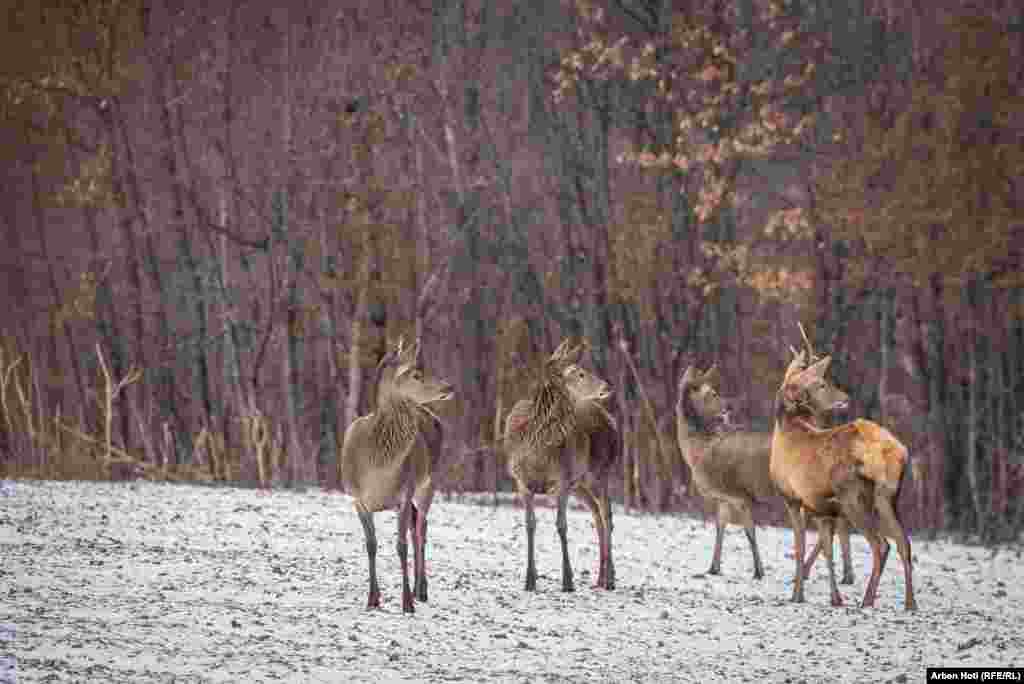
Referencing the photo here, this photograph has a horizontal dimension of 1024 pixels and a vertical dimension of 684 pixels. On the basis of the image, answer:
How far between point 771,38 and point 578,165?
3.78 meters

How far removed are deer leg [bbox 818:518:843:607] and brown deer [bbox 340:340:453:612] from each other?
3186mm

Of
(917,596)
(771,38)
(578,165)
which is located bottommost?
(917,596)

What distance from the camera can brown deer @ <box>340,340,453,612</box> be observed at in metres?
10.6

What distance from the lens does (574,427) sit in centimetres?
1213

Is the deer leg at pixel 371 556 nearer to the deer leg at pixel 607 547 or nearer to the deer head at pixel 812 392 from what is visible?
the deer leg at pixel 607 547

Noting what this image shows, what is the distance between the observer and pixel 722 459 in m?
13.7

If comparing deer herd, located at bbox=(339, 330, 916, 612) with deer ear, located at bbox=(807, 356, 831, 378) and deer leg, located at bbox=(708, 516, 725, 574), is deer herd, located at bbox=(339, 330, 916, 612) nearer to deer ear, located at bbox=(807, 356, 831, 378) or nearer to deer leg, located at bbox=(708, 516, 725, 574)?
deer ear, located at bbox=(807, 356, 831, 378)

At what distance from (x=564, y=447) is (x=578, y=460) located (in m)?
0.18

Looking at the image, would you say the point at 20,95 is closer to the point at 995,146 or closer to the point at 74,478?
the point at 74,478

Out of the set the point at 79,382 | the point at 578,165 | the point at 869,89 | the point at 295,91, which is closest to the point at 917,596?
the point at 578,165

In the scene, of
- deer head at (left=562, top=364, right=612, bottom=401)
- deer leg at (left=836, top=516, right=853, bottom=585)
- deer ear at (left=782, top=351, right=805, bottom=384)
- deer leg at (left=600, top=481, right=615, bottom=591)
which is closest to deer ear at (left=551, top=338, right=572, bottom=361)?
deer head at (left=562, top=364, right=612, bottom=401)

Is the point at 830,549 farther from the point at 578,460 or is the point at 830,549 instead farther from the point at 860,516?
the point at 578,460

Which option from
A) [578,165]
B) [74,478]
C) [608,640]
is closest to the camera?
[608,640]

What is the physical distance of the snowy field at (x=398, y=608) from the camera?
905 cm
